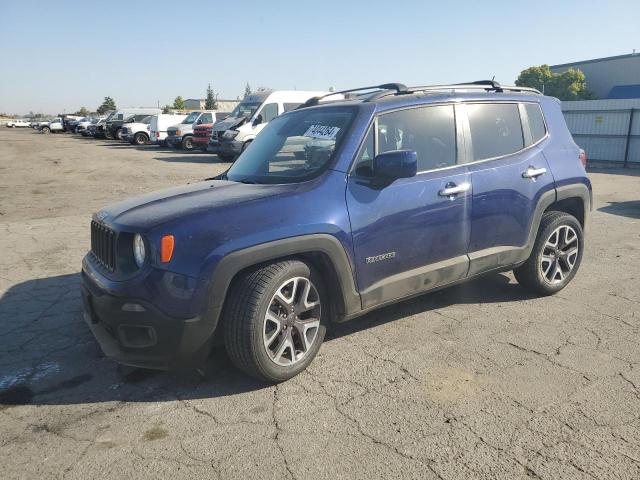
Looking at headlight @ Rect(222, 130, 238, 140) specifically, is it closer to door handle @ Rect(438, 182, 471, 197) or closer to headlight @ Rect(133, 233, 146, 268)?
door handle @ Rect(438, 182, 471, 197)

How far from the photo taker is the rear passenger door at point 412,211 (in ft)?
11.4

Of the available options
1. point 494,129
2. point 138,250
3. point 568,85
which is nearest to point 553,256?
point 494,129

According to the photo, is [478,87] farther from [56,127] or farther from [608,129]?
[56,127]

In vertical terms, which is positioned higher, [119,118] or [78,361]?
[119,118]

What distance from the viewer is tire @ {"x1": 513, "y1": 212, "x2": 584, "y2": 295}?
15.0 ft

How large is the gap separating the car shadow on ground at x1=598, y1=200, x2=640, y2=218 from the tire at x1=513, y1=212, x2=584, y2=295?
15.9 feet

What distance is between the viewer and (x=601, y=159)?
1883 centimetres

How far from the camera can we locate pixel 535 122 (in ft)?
15.2

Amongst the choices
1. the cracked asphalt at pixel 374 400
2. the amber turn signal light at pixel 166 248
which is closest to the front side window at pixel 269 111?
the cracked asphalt at pixel 374 400

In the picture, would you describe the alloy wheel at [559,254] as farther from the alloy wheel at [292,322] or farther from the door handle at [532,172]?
the alloy wheel at [292,322]

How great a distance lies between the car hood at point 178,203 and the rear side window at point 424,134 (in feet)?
2.96

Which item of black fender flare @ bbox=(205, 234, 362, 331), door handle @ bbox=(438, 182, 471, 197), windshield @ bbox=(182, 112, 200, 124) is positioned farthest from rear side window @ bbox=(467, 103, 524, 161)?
windshield @ bbox=(182, 112, 200, 124)

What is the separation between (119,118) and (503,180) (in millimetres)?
35168

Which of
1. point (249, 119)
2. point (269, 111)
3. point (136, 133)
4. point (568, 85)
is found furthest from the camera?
point (568, 85)
